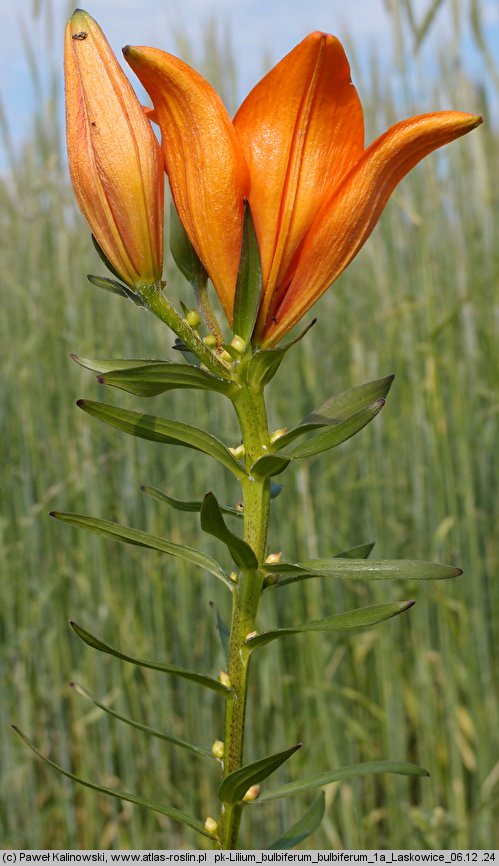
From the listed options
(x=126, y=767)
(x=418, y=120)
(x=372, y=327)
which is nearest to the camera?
(x=418, y=120)

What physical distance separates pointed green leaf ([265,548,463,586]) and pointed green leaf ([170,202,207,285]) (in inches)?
4.9

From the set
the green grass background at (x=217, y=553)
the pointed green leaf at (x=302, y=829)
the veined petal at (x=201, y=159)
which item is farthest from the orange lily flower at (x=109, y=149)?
the green grass background at (x=217, y=553)

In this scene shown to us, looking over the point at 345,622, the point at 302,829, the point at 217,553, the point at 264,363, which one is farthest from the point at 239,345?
the point at 217,553

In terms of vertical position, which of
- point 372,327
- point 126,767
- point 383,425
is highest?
point 372,327

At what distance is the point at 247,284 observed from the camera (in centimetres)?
32

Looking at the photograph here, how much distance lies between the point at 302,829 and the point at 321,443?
183 millimetres

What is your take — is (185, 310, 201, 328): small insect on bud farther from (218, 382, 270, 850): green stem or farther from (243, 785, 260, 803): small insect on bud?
(243, 785, 260, 803): small insect on bud

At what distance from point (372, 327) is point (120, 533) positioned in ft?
4.01

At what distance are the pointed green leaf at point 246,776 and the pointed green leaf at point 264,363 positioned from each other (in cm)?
14

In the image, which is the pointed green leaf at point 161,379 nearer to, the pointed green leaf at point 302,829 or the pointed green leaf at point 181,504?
the pointed green leaf at point 181,504

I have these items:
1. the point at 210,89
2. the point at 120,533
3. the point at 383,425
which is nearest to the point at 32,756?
the point at 383,425

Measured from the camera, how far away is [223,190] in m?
0.32

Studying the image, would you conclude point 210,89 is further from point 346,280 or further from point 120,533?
point 346,280

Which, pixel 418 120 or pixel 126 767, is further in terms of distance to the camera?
pixel 126 767
